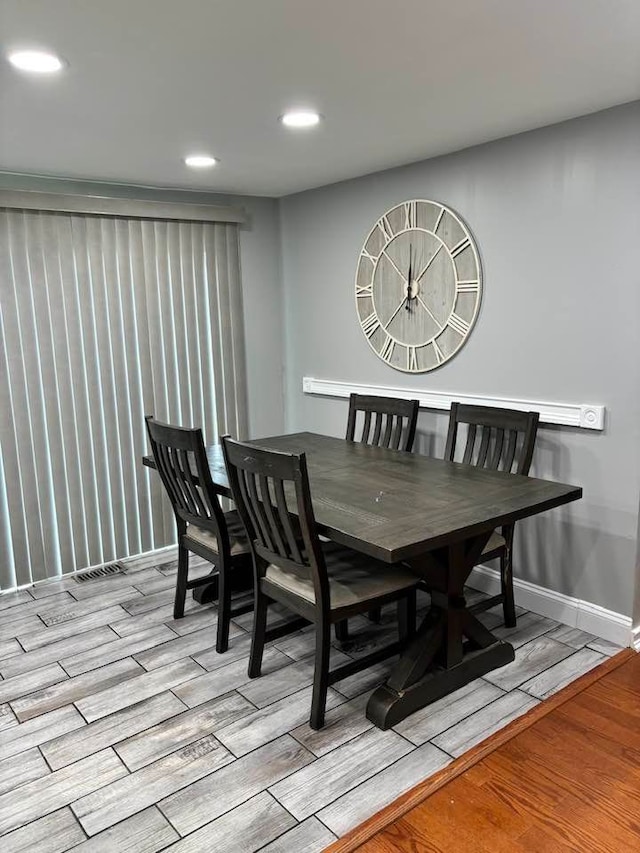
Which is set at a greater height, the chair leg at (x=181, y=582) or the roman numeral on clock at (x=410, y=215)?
the roman numeral on clock at (x=410, y=215)

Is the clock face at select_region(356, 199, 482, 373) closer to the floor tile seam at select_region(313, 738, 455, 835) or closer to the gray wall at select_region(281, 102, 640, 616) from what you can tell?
the gray wall at select_region(281, 102, 640, 616)

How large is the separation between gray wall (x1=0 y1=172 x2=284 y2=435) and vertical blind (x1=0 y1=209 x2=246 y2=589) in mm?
131

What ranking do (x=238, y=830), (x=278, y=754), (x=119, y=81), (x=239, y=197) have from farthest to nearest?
1. (x=239, y=197)
2. (x=278, y=754)
3. (x=119, y=81)
4. (x=238, y=830)

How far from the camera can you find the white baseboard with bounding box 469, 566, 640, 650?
2.74m

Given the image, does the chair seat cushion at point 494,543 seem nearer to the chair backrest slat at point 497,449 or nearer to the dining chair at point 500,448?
the dining chair at point 500,448

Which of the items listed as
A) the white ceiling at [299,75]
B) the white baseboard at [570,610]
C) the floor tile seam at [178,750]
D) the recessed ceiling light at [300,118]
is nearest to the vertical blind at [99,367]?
the white ceiling at [299,75]

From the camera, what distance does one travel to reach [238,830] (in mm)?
1823

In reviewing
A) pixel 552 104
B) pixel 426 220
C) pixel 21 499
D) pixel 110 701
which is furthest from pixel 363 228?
pixel 110 701

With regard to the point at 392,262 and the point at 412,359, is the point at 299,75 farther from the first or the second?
the point at 412,359

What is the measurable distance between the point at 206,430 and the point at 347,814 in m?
2.69

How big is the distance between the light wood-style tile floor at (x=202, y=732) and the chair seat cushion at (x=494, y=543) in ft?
1.42

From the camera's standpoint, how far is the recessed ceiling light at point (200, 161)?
9.89 feet

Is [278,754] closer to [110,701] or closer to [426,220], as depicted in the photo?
[110,701]

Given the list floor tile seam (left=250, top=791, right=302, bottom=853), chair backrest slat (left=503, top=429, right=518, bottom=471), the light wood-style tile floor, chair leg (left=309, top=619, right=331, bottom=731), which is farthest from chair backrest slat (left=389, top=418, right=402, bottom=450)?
floor tile seam (left=250, top=791, right=302, bottom=853)
